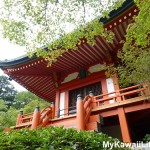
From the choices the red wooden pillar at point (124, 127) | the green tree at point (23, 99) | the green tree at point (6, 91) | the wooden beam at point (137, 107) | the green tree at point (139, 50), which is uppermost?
the green tree at point (6, 91)

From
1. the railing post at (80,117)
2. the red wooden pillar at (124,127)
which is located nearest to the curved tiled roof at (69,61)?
the railing post at (80,117)

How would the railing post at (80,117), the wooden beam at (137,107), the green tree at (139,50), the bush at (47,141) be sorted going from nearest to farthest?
1. the bush at (47,141)
2. the green tree at (139,50)
3. the railing post at (80,117)
4. the wooden beam at (137,107)

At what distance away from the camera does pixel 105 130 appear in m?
9.27

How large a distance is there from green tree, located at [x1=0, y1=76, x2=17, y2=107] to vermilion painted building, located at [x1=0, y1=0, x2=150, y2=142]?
88.7 feet

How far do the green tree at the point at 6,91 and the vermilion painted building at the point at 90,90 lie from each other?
27.0 metres

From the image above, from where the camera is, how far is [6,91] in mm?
39938

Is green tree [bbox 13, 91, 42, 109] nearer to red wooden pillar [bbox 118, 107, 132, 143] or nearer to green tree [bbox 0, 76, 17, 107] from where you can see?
green tree [bbox 0, 76, 17, 107]

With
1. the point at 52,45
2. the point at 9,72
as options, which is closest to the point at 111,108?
the point at 52,45

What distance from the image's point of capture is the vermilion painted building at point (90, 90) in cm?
712

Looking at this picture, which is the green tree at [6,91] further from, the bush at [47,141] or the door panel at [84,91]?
the bush at [47,141]

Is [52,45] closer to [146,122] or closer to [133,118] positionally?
[133,118]

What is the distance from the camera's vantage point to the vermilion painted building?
281 inches

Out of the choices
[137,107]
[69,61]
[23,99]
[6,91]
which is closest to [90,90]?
[69,61]

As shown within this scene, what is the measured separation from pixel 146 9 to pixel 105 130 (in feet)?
21.5
